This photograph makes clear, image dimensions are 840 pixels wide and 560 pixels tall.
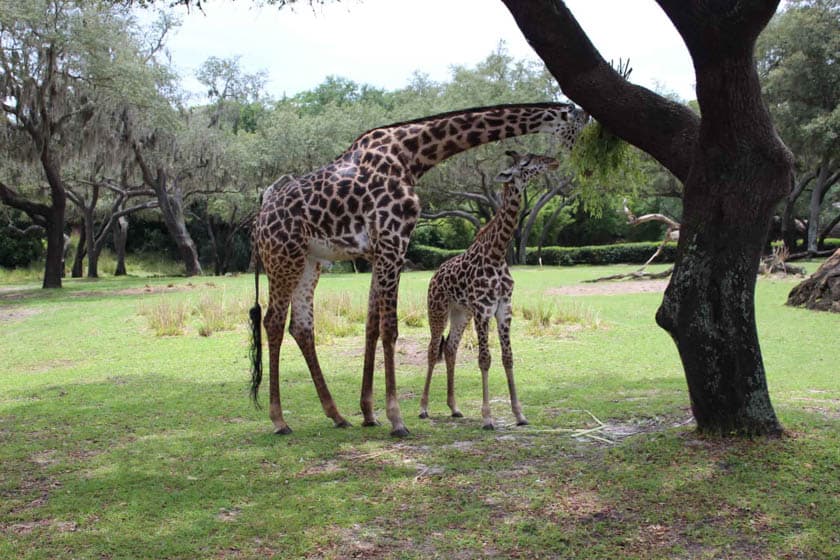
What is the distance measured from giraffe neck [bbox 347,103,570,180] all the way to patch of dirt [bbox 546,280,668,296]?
1359 centimetres

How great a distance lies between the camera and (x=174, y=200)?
120 ft

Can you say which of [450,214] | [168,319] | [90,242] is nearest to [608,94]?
[168,319]

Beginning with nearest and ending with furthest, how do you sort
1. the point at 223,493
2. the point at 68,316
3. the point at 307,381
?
the point at 223,493 → the point at 307,381 → the point at 68,316

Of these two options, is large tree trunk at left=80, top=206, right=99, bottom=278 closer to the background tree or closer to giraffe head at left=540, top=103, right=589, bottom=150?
the background tree

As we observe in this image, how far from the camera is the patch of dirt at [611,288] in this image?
20.5m

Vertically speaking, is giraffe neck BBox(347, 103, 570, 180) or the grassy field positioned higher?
giraffe neck BBox(347, 103, 570, 180)

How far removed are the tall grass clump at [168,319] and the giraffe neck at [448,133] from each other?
28.1 ft

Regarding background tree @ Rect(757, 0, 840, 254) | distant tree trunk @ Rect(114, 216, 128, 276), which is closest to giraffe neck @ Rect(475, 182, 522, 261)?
background tree @ Rect(757, 0, 840, 254)

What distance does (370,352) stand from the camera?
6.93 metres

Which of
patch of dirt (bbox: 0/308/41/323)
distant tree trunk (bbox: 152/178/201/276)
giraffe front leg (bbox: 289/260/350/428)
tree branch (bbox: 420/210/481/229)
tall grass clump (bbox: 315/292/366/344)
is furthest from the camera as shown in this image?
tree branch (bbox: 420/210/481/229)

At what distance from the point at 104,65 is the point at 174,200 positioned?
14454mm

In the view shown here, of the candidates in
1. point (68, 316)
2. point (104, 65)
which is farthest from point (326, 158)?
point (68, 316)

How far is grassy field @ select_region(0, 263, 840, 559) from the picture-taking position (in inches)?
172

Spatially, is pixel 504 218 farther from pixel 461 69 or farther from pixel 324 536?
pixel 461 69
